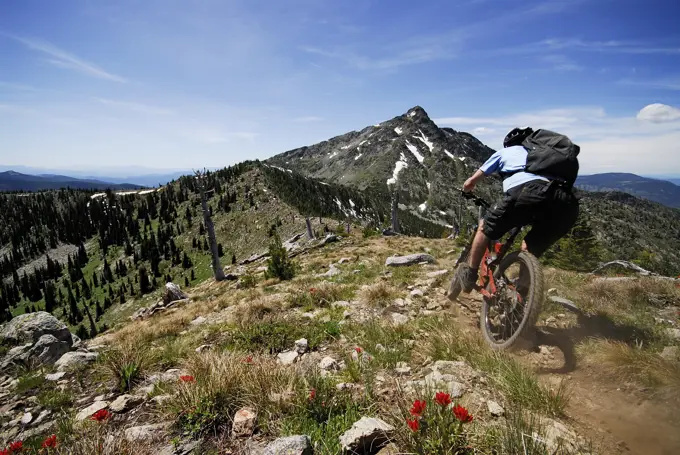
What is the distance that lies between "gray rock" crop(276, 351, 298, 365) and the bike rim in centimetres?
295

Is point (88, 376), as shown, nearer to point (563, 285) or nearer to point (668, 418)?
point (668, 418)

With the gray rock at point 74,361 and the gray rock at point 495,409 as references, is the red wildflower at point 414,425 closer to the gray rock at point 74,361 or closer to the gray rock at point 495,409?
the gray rock at point 495,409

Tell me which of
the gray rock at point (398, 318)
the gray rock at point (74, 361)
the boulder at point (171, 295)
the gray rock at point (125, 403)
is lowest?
the boulder at point (171, 295)

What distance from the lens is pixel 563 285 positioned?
305 inches

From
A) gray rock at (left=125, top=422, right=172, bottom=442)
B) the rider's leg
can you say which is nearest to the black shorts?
the rider's leg

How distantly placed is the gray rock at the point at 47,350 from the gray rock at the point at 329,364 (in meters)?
5.57

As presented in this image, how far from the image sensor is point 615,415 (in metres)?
2.98

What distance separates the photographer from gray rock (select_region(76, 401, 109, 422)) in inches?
145

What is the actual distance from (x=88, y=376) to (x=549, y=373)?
21.5 feet

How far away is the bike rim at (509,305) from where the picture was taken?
4398mm

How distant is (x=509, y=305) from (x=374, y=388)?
7.95 feet

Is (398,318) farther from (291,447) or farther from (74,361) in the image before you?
(74,361)

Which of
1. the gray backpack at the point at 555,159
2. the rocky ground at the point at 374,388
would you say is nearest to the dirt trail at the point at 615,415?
the rocky ground at the point at 374,388

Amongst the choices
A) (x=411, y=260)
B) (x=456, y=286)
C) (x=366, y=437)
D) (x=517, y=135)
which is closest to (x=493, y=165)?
(x=517, y=135)
